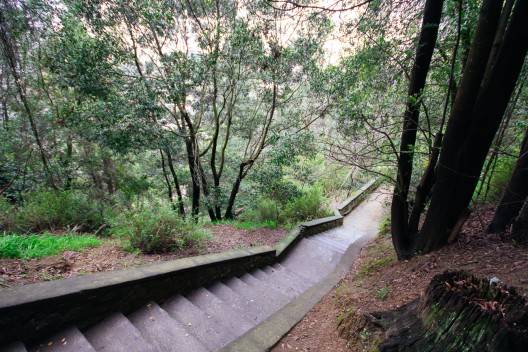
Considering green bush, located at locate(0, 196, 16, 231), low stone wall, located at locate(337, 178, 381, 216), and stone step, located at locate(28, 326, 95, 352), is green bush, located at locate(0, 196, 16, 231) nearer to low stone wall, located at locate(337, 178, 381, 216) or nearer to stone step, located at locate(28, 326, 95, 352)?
→ stone step, located at locate(28, 326, 95, 352)

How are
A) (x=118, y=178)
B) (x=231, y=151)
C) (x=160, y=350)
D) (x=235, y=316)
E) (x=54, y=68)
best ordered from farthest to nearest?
(x=231, y=151) → (x=118, y=178) → (x=54, y=68) → (x=235, y=316) → (x=160, y=350)

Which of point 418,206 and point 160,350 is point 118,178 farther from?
point 418,206

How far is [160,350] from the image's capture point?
2.16m

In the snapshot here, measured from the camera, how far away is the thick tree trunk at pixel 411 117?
3.26m

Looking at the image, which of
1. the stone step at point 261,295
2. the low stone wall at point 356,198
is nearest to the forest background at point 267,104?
the stone step at point 261,295

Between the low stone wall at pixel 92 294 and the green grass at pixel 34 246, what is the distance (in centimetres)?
126

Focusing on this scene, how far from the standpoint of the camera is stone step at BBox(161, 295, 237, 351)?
2.50 meters

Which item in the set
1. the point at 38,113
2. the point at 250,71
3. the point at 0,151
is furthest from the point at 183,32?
the point at 0,151

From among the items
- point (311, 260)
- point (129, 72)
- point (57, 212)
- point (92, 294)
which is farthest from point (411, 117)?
point (129, 72)

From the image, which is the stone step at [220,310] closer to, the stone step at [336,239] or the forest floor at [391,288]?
the forest floor at [391,288]

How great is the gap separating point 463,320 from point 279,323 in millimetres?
2042

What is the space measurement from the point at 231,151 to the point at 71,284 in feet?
30.9

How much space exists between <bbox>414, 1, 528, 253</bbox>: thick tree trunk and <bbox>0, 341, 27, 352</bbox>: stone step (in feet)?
15.1

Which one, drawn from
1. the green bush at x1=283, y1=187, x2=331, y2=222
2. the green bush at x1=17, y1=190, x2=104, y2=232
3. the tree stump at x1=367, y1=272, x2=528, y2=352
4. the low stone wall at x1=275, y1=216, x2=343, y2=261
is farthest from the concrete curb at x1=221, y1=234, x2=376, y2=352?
the green bush at x1=283, y1=187, x2=331, y2=222
